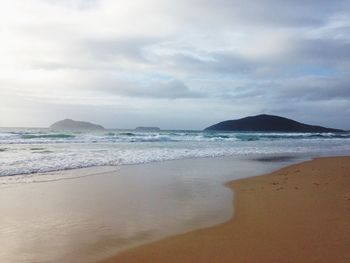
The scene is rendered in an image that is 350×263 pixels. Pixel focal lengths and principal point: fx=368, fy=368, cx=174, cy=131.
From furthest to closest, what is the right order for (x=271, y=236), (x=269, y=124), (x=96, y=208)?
(x=269, y=124) → (x=96, y=208) → (x=271, y=236)

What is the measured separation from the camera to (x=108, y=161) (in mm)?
14305

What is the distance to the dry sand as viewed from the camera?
4.24 meters

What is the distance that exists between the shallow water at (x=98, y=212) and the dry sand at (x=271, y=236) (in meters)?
0.36

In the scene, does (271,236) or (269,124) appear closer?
(271,236)

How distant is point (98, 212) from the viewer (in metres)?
6.32

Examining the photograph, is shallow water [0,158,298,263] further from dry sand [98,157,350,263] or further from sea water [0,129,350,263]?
dry sand [98,157,350,263]

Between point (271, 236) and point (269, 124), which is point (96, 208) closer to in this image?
point (271, 236)

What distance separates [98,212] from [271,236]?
295 cm

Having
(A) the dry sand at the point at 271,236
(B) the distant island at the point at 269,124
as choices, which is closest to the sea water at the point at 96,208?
(A) the dry sand at the point at 271,236

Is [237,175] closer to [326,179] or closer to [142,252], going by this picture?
[326,179]

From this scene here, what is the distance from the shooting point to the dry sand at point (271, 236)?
4238mm

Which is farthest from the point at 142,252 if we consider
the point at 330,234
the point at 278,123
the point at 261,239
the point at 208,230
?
the point at 278,123

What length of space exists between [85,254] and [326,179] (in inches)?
321

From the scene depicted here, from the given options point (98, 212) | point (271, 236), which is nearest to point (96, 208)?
point (98, 212)
